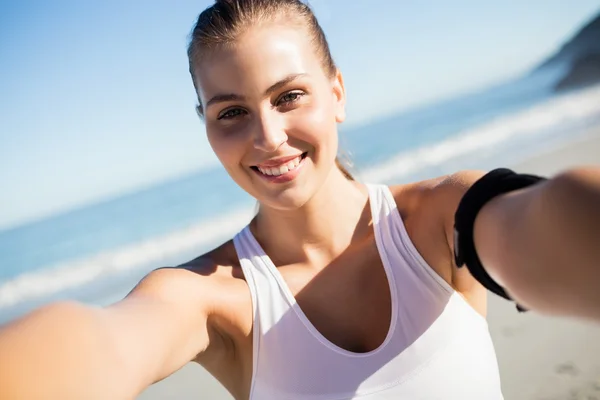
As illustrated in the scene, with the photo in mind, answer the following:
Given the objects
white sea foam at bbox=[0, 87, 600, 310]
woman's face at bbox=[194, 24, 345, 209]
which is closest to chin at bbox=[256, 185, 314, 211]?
woman's face at bbox=[194, 24, 345, 209]

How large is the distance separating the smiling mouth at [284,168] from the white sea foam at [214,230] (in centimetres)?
908

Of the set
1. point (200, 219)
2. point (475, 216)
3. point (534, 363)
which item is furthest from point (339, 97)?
point (200, 219)

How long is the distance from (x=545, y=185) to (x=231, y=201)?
16804 millimetres

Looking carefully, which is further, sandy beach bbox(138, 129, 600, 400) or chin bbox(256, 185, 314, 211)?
sandy beach bbox(138, 129, 600, 400)

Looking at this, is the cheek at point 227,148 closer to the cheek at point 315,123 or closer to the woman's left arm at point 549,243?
the cheek at point 315,123

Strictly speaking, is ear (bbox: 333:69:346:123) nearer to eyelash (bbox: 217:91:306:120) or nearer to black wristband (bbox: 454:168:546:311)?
eyelash (bbox: 217:91:306:120)

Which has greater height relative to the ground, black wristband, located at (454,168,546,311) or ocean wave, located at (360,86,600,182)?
black wristband, located at (454,168,546,311)

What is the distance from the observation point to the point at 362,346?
1.80m

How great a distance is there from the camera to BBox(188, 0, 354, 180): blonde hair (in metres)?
1.82

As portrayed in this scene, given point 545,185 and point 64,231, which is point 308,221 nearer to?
point 545,185

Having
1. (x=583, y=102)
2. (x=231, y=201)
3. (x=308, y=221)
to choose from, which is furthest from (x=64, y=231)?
(x=308, y=221)

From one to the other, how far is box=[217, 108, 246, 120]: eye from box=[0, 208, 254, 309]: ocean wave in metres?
9.02

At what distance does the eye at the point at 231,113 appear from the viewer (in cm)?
185

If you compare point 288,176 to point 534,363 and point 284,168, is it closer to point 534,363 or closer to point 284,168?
point 284,168
